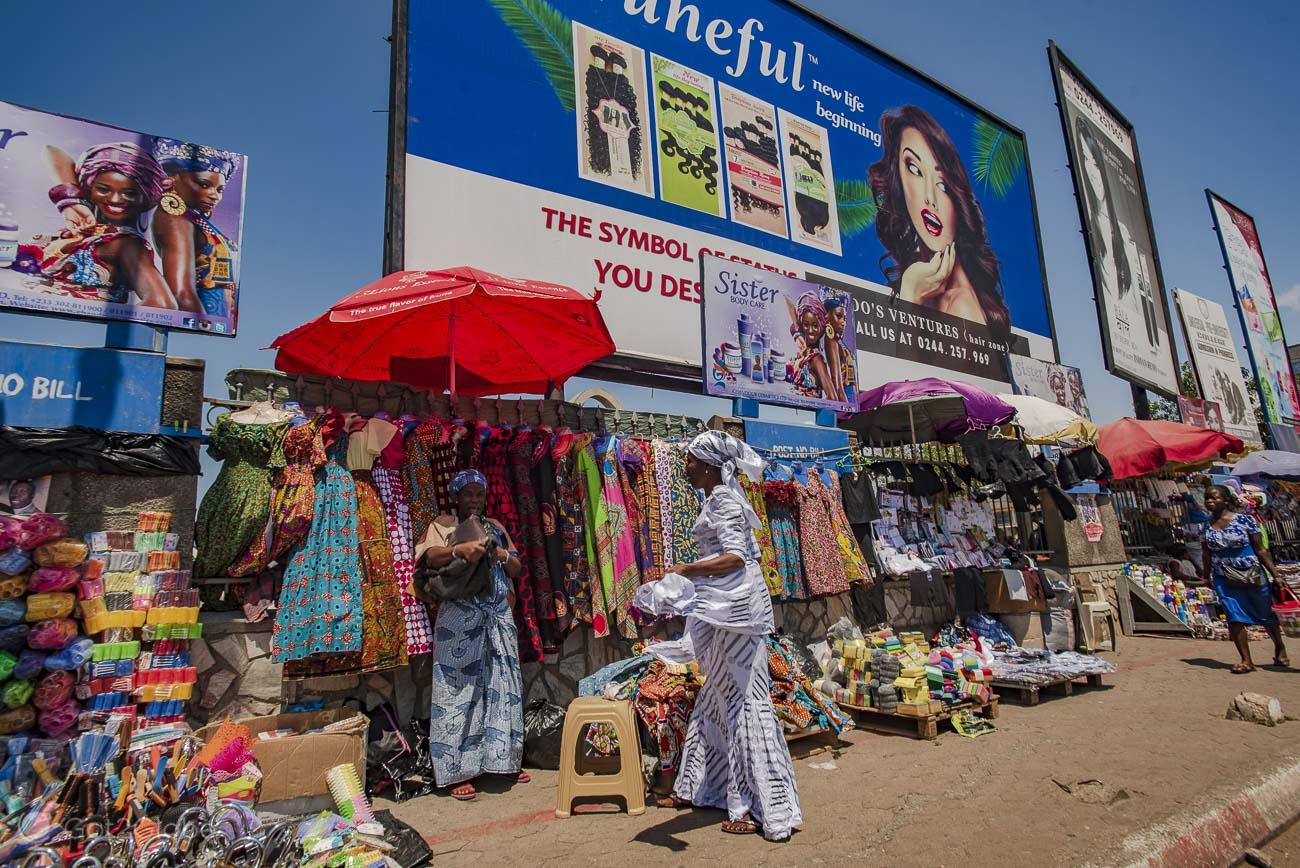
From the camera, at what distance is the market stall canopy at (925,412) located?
8.82m

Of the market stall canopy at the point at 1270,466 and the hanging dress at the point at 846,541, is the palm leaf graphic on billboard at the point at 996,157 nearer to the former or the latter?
the market stall canopy at the point at 1270,466

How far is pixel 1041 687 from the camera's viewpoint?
663 centimetres

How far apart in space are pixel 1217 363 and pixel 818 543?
17.4 meters

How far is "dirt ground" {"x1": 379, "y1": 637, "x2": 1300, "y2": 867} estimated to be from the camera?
334 cm

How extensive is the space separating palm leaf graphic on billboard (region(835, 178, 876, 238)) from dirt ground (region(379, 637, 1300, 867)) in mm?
8136

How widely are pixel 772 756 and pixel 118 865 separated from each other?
2.78 m

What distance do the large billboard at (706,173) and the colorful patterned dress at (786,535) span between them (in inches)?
91.4

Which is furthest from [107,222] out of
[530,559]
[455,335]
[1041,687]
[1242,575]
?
[1242,575]

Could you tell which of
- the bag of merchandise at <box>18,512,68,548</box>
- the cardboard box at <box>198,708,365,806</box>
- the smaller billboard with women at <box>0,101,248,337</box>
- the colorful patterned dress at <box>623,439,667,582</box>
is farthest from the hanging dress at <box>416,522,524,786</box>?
the smaller billboard with women at <box>0,101,248,337</box>

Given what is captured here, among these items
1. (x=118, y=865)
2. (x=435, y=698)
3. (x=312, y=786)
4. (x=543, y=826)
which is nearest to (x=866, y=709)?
(x=543, y=826)

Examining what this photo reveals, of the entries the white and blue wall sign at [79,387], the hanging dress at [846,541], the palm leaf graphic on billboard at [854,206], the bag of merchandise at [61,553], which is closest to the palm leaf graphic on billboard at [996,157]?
the palm leaf graphic on billboard at [854,206]

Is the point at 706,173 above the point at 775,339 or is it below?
above

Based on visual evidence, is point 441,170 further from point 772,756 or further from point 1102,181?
point 1102,181

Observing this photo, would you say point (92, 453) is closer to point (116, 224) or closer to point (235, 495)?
point (235, 495)
